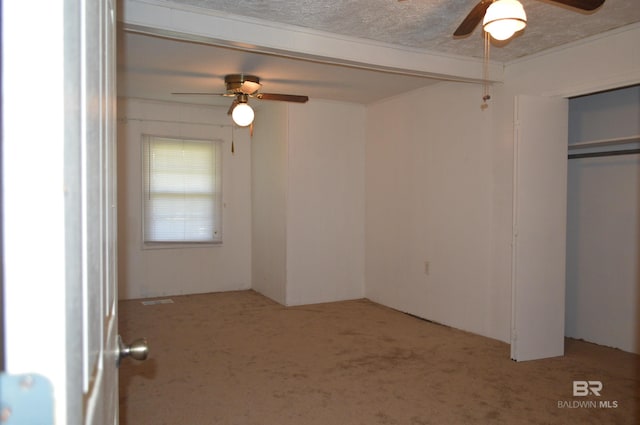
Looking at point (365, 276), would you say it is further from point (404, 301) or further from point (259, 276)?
point (259, 276)

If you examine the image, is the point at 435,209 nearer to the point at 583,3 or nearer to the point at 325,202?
the point at 325,202

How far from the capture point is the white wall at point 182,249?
591 cm

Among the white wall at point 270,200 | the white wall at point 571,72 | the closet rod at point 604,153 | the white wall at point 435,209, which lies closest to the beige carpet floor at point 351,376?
the white wall at point 435,209

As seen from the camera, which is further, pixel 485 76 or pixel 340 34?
pixel 485 76

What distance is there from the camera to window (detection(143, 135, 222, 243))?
6082mm

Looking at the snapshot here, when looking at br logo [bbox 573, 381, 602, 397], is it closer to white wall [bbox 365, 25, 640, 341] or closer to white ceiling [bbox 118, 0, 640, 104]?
white wall [bbox 365, 25, 640, 341]

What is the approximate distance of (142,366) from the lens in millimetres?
3641

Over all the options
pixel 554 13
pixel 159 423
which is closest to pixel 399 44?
pixel 554 13

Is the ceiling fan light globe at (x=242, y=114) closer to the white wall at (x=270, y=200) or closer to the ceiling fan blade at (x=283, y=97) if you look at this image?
the ceiling fan blade at (x=283, y=97)

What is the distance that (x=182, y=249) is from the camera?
6.29 metres

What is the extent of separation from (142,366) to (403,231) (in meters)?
3.15

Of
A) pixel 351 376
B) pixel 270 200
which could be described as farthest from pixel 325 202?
pixel 351 376

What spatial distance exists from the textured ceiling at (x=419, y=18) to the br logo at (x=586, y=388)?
245 centimetres

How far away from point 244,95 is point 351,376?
2899 mm
